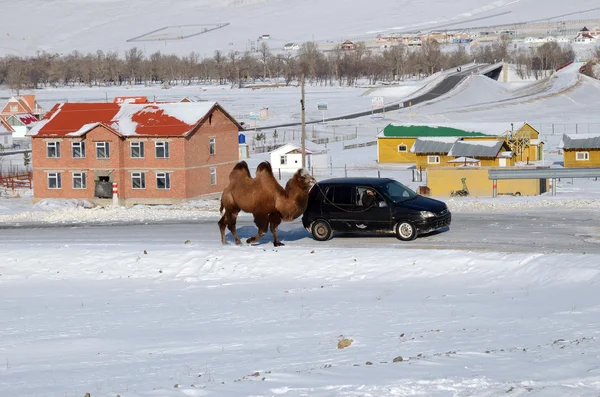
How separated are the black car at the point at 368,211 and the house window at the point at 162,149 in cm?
2805

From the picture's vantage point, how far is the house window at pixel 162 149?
2020 inches

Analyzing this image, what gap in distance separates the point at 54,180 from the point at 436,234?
111ft

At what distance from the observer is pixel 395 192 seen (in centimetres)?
2428

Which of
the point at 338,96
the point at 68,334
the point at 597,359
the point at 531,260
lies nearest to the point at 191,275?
the point at 68,334

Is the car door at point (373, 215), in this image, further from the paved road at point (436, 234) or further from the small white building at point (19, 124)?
the small white building at point (19, 124)

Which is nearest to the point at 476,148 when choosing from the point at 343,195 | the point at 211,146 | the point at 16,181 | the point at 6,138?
the point at 211,146

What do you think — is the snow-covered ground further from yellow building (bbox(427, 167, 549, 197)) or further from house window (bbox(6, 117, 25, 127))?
house window (bbox(6, 117, 25, 127))

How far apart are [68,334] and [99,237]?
11997 millimetres

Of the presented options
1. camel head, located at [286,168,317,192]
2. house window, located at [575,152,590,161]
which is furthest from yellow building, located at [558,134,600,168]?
camel head, located at [286,168,317,192]

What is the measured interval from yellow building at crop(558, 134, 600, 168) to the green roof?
647cm

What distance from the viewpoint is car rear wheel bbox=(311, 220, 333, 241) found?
945 inches

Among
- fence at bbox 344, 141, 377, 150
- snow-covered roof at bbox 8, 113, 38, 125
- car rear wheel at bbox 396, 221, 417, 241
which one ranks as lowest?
fence at bbox 344, 141, 377, 150

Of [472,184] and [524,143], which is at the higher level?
[524,143]

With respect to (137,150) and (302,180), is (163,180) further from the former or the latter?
(302,180)
